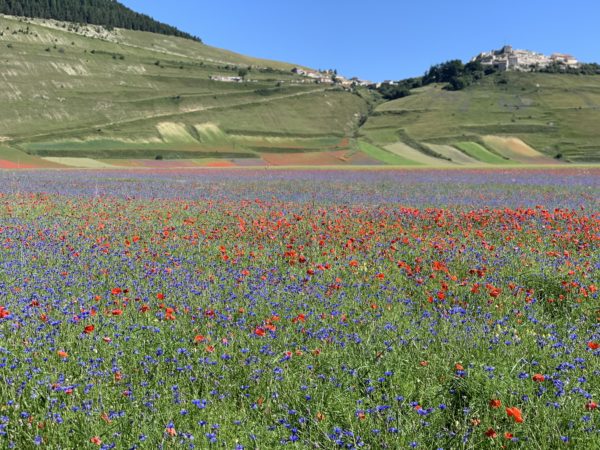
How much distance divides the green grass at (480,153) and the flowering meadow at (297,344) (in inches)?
3427

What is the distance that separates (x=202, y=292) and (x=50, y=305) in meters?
1.99

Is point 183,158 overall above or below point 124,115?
below

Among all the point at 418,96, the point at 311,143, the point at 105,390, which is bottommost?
the point at 105,390

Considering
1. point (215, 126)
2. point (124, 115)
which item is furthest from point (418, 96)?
point (124, 115)

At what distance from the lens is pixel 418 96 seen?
17625cm

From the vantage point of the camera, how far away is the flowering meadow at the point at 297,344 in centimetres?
351

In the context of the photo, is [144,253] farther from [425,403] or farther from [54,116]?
[54,116]

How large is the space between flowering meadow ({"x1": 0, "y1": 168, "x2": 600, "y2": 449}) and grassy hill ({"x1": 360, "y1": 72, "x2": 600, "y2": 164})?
8904cm

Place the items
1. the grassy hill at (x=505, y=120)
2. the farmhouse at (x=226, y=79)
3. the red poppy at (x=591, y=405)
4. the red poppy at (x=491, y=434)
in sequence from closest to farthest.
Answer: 1. the red poppy at (x=491, y=434)
2. the red poppy at (x=591, y=405)
3. the grassy hill at (x=505, y=120)
4. the farmhouse at (x=226, y=79)

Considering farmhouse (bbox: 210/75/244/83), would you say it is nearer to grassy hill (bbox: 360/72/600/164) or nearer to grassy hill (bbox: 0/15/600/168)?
grassy hill (bbox: 0/15/600/168)

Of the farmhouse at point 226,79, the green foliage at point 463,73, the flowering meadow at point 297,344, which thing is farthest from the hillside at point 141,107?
the flowering meadow at point 297,344

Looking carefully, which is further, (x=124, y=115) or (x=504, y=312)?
(x=124, y=115)

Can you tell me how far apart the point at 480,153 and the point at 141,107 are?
95999 mm

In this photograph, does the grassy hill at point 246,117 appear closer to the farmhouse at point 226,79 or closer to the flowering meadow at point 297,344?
the farmhouse at point 226,79
